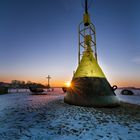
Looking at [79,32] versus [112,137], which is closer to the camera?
[112,137]

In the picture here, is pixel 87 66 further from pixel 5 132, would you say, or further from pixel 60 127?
pixel 5 132

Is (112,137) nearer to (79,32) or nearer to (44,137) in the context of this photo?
(44,137)

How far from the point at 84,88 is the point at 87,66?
7.80ft

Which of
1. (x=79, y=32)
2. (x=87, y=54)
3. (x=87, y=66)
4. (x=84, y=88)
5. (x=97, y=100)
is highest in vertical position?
(x=79, y=32)

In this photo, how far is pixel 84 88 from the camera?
42.7ft

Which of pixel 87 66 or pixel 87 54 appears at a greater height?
pixel 87 54

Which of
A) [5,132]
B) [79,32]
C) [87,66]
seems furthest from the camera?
[79,32]

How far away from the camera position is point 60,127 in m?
6.94

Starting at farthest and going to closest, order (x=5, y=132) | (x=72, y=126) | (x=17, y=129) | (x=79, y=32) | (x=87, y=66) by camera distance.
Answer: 1. (x=79, y=32)
2. (x=87, y=66)
3. (x=72, y=126)
4. (x=17, y=129)
5. (x=5, y=132)

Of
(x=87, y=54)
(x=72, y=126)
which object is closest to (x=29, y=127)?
(x=72, y=126)

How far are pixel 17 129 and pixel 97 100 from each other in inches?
299

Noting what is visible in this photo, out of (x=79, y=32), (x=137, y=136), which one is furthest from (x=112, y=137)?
(x=79, y=32)

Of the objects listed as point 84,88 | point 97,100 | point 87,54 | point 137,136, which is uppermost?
point 87,54

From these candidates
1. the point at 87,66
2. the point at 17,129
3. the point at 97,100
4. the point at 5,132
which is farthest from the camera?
the point at 87,66
